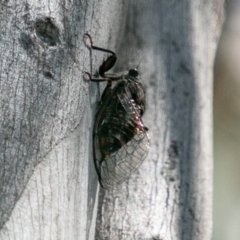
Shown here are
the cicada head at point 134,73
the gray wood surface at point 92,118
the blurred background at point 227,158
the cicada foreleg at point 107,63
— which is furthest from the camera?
the blurred background at point 227,158

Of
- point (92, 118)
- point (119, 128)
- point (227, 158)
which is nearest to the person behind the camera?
point (92, 118)

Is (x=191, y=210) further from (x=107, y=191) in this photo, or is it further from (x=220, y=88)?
(x=220, y=88)

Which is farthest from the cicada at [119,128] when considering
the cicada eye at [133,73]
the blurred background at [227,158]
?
the blurred background at [227,158]

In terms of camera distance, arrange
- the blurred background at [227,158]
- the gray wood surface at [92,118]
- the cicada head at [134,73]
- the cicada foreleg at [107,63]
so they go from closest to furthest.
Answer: the gray wood surface at [92,118] → the cicada foreleg at [107,63] → the cicada head at [134,73] → the blurred background at [227,158]

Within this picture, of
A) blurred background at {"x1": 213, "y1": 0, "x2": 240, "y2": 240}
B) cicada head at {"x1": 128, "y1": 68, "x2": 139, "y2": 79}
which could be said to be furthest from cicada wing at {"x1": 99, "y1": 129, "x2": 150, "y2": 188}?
blurred background at {"x1": 213, "y1": 0, "x2": 240, "y2": 240}

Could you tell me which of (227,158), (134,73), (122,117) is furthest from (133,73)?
(227,158)

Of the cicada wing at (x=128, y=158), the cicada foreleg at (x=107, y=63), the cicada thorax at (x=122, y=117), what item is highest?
the cicada foreleg at (x=107, y=63)

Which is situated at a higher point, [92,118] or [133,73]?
[133,73]

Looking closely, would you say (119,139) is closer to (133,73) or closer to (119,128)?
(119,128)

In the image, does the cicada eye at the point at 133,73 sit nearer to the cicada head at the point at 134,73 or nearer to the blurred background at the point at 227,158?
the cicada head at the point at 134,73
